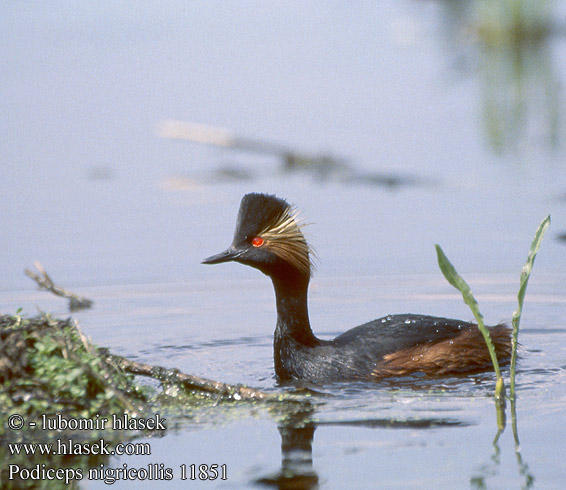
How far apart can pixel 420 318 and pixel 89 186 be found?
605 cm

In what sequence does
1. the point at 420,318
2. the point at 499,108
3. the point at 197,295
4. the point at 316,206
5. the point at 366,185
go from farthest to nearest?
the point at 499,108, the point at 366,185, the point at 316,206, the point at 197,295, the point at 420,318

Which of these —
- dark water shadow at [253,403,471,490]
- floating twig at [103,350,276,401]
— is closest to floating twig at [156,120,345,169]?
floating twig at [103,350,276,401]

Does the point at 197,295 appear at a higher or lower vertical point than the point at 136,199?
lower

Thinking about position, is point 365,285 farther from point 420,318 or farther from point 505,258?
point 420,318

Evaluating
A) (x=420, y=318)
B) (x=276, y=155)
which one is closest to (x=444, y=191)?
(x=276, y=155)

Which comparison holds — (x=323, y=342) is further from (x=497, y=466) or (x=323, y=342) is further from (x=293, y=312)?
(x=497, y=466)

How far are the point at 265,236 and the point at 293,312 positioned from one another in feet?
1.77

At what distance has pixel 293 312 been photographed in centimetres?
748

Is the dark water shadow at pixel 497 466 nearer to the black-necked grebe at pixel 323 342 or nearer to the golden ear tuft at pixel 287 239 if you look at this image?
the black-necked grebe at pixel 323 342

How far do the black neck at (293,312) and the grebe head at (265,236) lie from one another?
0.50 feet

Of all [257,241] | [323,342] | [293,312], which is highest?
[257,241]

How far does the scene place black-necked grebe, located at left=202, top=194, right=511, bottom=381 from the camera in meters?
7.09

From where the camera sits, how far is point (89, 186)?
12.6 meters

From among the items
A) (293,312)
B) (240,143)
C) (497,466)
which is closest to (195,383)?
(293,312)
